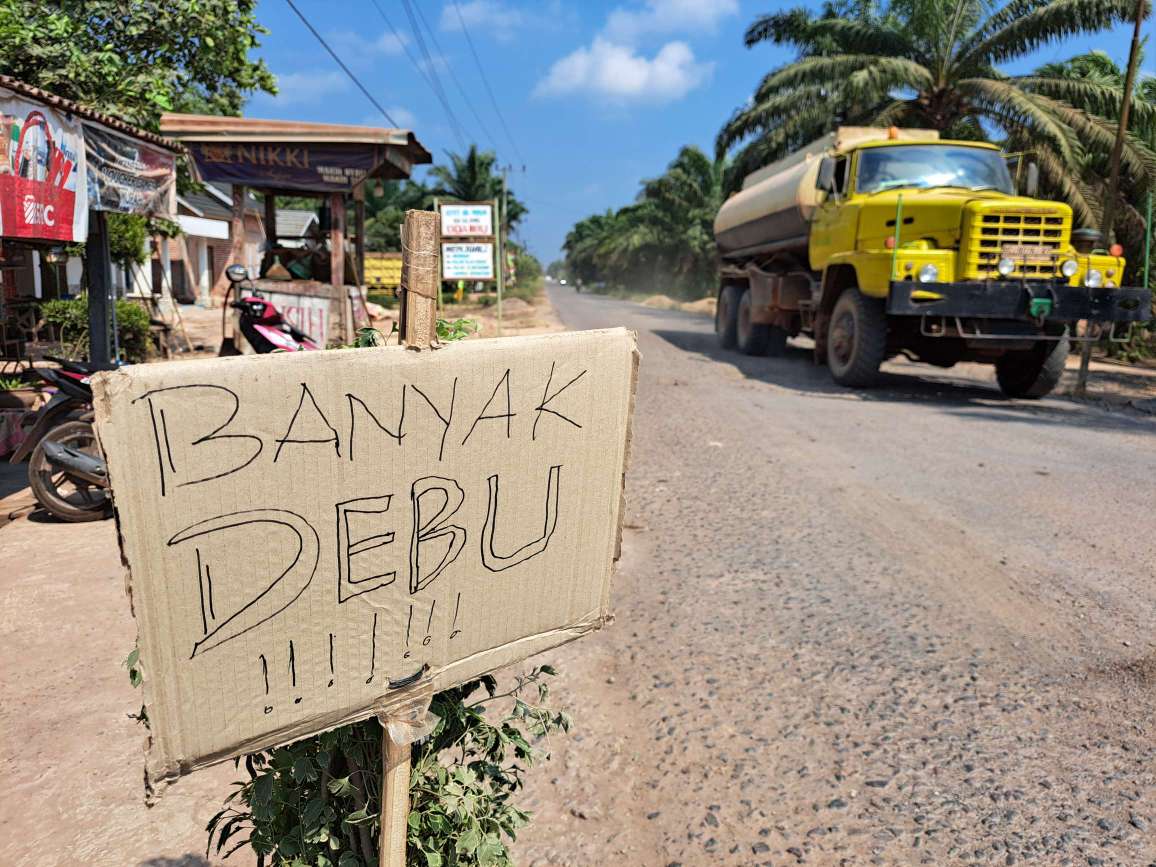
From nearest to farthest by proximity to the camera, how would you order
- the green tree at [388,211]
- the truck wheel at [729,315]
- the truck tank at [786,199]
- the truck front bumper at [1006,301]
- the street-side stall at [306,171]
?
the truck front bumper at [1006,301]
the street-side stall at [306,171]
the truck tank at [786,199]
the truck wheel at [729,315]
the green tree at [388,211]

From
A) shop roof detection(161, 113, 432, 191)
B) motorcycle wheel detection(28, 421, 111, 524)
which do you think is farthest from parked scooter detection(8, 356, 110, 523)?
shop roof detection(161, 113, 432, 191)

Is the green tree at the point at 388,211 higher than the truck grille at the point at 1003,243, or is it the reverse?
the green tree at the point at 388,211

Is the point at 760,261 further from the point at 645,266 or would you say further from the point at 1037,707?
the point at 645,266

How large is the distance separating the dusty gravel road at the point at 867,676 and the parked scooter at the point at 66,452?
9.86 ft

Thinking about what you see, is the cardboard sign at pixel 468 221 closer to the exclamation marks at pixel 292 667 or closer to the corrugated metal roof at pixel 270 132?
the corrugated metal roof at pixel 270 132

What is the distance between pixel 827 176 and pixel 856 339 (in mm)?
2197

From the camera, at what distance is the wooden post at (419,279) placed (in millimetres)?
1403

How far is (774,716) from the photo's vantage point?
9.23ft

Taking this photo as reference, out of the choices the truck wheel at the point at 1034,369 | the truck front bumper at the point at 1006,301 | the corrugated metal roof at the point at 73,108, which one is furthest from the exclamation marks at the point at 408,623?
the truck wheel at the point at 1034,369

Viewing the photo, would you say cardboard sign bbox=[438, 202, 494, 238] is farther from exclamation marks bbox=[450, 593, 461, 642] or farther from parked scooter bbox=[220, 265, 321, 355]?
exclamation marks bbox=[450, 593, 461, 642]

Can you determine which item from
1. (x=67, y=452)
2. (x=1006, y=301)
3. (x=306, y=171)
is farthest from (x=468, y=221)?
(x=67, y=452)

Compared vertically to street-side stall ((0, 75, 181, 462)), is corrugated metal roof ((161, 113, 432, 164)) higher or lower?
higher

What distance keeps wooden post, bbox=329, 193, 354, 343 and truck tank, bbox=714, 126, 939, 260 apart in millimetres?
5909

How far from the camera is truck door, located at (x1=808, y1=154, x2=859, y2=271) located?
388 inches
